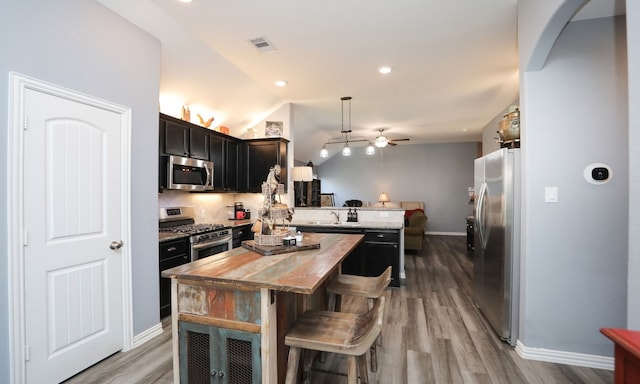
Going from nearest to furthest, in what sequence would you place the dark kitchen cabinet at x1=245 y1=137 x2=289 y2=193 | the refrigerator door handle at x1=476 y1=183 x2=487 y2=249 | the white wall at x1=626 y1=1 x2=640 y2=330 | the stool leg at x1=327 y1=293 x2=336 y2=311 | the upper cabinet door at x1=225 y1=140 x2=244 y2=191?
the white wall at x1=626 y1=1 x2=640 y2=330
the stool leg at x1=327 y1=293 x2=336 y2=311
the refrigerator door handle at x1=476 y1=183 x2=487 y2=249
the upper cabinet door at x1=225 y1=140 x2=244 y2=191
the dark kitchen cabinet at x1=245 y1=137 x2=289 y2=193

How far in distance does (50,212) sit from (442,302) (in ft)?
12.5

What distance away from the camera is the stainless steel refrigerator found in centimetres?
245

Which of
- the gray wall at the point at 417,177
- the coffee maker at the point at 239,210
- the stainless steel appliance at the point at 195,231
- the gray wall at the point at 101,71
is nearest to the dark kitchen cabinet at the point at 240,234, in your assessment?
the stainless steel appliance at the point at 195,231

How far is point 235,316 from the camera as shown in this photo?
1510mm

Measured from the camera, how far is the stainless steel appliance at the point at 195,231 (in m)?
3.41

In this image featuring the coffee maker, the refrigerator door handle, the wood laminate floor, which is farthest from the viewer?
the coffee maker

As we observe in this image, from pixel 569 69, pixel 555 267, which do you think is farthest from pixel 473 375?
pixel 569 69

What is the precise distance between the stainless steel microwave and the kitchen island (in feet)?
6.80

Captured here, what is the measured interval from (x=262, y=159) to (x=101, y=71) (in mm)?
2769

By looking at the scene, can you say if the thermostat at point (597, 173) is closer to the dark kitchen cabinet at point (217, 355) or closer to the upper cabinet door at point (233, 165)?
the dark kitchen cabinet at point (217, 355)

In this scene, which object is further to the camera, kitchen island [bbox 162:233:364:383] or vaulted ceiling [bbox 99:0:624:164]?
vaulted ceiling [bbox 99:0:624:164]

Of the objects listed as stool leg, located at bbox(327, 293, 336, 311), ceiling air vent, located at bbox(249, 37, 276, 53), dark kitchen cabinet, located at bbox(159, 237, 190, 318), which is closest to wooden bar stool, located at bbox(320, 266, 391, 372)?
stool leg, located at bbox(327, 293, 336, 311)

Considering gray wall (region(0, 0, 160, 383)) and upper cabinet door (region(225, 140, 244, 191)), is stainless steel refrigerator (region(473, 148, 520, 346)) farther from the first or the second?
upper cabinet door (region(225, 140, 244, 191))

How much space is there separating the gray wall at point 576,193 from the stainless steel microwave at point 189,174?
357cm
